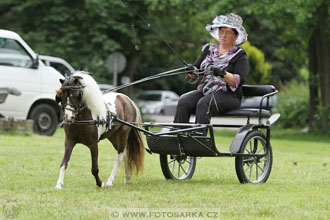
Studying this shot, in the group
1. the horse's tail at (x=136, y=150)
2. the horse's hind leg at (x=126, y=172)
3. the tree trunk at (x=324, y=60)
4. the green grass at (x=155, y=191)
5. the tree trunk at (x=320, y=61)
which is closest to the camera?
the green grass at (x=155, y=191)

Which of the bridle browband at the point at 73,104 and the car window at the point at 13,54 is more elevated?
the car window at the point at 13,54

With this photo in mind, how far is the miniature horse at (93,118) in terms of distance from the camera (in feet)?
26.5

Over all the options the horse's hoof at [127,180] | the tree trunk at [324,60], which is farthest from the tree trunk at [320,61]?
the horse's hoof at [127,180]

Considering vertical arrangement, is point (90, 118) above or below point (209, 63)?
below

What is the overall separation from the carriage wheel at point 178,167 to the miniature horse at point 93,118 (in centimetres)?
36

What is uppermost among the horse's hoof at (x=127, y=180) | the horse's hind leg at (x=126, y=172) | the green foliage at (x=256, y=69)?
Result: the green foliage at (x=256, y=69)

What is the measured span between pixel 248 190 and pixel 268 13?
13.5 m

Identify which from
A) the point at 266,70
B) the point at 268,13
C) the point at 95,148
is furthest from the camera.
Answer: the point at 266,70

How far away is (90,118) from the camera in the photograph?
27.4ft

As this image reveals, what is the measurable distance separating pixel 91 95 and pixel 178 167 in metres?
2.22

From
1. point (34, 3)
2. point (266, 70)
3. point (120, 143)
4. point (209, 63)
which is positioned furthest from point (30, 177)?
point (266, 70)

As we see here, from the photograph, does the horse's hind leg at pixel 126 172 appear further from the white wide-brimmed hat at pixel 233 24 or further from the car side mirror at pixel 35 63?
the car side mirror at pixel 35 63

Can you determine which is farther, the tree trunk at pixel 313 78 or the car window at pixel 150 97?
the car window at pixel 150 97

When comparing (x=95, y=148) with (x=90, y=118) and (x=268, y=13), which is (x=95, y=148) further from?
(x=268, y=13)
